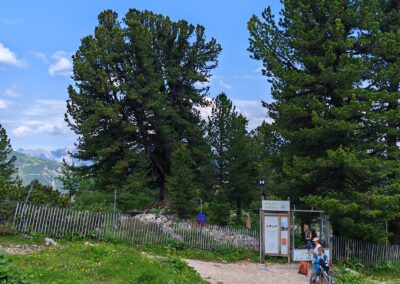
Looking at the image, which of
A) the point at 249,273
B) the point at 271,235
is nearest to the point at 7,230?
the point at 249,273

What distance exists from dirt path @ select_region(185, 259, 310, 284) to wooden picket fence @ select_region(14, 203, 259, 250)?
257 cm

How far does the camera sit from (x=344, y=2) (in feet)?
75.9

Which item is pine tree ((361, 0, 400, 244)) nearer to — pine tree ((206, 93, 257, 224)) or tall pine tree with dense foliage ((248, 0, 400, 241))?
tall pine tree with dense foliage ((248, 0, 400, 241))

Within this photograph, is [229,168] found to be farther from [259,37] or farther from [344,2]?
[344,2]

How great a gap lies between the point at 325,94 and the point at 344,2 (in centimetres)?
546

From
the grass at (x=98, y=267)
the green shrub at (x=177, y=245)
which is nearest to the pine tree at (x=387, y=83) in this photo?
the green shrub at (x=177, y=245)

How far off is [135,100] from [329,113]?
19.9 metres

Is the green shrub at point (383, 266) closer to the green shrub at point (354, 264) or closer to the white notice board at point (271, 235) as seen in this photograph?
the green shrub at point (354, 264)

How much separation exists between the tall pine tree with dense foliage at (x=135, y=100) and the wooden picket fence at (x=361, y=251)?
58.0 feet

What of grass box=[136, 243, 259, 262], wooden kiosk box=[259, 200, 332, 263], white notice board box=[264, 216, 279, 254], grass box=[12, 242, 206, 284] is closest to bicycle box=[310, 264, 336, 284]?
grass box=[12, 242, 206, 284]

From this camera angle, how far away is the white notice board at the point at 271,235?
2103 cm

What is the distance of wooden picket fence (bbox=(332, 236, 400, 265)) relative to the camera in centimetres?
2252

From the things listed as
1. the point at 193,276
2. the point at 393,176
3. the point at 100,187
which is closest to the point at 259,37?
the point at 393,176

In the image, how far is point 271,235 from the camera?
21.1 m
